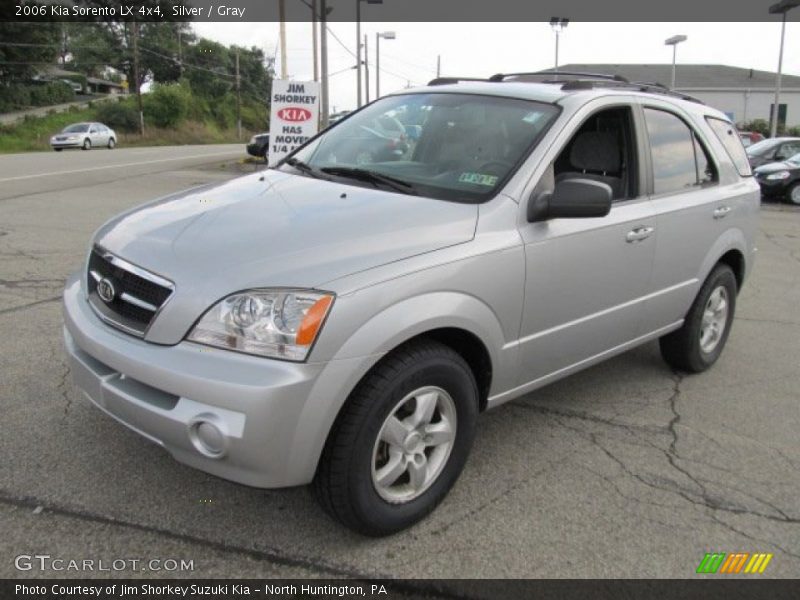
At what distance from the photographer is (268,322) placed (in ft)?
8.21

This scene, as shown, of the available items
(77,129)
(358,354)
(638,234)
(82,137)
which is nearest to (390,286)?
(358,354)

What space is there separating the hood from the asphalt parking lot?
85 centimetres

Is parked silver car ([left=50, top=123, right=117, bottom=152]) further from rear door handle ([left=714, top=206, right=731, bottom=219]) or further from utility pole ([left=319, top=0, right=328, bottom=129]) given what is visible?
rear door handle ([left=714, top=206, right=731, bottom=219])

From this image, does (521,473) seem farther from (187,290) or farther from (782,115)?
(782,115)

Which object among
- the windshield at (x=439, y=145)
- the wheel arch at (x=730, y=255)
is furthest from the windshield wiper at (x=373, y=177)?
the wheel arch at (x=730, y=255)

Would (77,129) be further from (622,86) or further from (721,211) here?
(721,211)

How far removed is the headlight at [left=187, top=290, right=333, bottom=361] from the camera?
248cm

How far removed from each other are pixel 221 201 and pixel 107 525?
4.81ft

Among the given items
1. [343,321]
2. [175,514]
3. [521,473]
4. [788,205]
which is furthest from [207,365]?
[788,205]

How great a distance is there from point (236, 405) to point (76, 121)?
5872 cm

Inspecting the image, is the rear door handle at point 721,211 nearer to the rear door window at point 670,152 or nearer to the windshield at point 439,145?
the rear door window at point 670,152

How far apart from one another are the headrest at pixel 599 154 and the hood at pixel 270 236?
120cm

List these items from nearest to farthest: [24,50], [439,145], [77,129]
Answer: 1. [439,145]
2. [77,129]
3. [24,50]

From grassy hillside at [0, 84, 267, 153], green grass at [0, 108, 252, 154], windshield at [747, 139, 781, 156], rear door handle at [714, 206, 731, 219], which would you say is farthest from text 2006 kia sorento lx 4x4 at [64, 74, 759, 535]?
grassy hillside at [0, 84, 267, 153]
